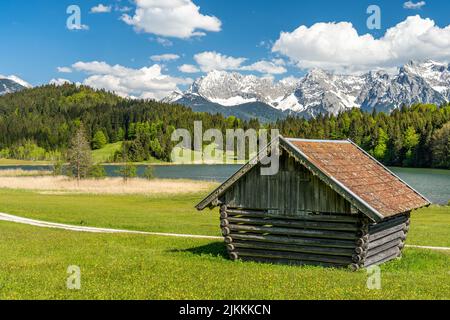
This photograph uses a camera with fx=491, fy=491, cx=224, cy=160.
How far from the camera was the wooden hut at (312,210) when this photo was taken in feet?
65.0

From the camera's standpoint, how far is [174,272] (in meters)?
18.2

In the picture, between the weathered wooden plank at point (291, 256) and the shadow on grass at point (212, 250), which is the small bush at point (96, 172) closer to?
the shadow on grass at point (212, 250)

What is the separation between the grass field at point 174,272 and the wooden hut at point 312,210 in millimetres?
948

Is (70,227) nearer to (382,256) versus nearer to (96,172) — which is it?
(382,256)

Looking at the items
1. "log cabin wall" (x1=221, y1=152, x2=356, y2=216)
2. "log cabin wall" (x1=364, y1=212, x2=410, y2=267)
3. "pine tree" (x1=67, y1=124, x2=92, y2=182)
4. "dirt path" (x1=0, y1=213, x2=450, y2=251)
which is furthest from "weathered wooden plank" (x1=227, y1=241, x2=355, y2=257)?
"pine tree" (x1=67, y1=124, x2=92, y2=182)

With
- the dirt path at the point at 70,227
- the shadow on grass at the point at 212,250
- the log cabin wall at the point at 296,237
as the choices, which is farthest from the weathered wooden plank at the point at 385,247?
the dirt path at the point at 70,227

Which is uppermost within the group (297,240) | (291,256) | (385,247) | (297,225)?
(297,225)

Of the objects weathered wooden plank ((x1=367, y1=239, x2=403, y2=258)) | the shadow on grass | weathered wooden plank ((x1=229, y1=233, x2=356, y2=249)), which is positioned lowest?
the shadow on grass

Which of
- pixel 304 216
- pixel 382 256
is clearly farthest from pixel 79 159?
pixel 382 256

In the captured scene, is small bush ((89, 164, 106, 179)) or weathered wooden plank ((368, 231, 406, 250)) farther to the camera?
small bush ((89, 164, 106, 179))

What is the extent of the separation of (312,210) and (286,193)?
54.0 inches

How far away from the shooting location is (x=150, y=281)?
1603 centimetres

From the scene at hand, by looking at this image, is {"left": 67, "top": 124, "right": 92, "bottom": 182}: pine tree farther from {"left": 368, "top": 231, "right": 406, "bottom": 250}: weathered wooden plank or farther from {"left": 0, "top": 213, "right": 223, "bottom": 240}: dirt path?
{"left": 368, "top": 231, "right": 406, "bottom": 250}: weathered wooden plank

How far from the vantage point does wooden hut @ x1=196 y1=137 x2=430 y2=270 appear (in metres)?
19.8
